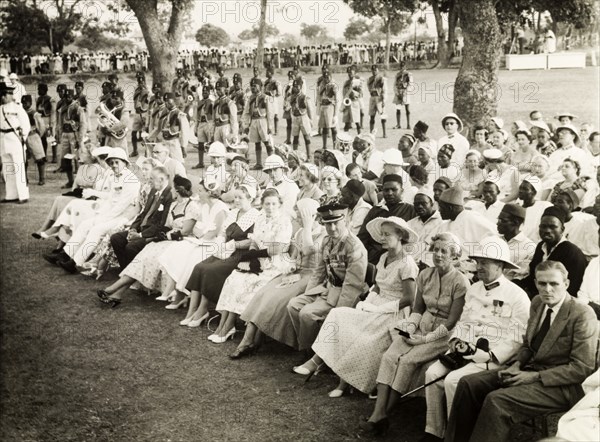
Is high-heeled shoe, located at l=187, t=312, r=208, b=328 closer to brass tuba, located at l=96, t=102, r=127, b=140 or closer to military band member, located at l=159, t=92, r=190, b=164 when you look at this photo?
military band member, located at l=159, t=92, r=190, b=164

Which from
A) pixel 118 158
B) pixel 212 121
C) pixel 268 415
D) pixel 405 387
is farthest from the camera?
pixel 212 121

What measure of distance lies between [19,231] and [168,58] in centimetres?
957

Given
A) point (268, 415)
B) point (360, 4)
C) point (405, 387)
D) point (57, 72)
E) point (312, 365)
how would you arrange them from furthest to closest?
1. point (57, 72)
2. point (360, 4)
3. point (312, 365)
4. point (268, 415)
5. point (405, 387)

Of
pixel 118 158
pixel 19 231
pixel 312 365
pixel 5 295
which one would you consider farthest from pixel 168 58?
pixel 312 365

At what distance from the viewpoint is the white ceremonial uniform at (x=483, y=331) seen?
15.7ft

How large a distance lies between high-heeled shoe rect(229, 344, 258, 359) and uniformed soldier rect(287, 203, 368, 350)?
525 millimetres

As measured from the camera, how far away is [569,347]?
4.48 m

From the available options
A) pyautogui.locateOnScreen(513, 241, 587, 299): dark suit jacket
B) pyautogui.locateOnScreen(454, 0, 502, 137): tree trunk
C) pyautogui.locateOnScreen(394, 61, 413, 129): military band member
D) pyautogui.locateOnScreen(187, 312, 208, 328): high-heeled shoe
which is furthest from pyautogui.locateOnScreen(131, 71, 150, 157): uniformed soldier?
pyautogui.locateOnScreen(513, 241, 587, 299): dark suit jacket

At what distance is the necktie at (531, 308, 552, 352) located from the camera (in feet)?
15.1

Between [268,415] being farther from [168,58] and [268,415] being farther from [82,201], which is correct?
[168,58]

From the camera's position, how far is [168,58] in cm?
1969

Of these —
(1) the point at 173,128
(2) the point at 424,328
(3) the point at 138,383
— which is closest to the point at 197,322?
(3) the point at 138,383

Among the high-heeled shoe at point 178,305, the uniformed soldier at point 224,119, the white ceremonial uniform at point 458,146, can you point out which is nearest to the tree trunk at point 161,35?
the uniformed soldier at point 224,119

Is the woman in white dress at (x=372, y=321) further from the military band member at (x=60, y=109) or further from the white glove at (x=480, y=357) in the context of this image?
the military band member at (x=60, y=109)
